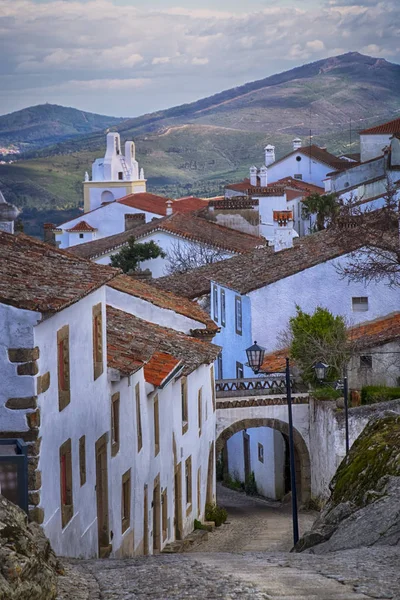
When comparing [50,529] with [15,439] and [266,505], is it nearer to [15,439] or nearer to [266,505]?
[15,439]

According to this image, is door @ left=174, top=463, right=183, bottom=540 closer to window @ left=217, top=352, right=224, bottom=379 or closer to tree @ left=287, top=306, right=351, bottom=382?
tree @ left=287, top=306, right=351, bottom=382

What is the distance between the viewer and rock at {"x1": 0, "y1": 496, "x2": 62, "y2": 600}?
11.1 m

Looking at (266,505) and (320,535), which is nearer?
(320,535)

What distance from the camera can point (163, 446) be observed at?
97.6 ft

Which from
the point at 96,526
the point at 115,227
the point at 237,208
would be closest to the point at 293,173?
the point at 115,227

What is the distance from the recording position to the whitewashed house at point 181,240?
256 ft

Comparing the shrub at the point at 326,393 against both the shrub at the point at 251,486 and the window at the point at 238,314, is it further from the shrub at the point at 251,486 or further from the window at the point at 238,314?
the window at the point at 238,314

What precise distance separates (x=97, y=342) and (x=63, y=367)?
9.21 feet

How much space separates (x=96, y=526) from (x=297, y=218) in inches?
3221

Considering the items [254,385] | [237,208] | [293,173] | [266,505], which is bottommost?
[266,505]

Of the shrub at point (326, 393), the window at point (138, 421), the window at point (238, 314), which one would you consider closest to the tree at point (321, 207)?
the window at point (238, 314)

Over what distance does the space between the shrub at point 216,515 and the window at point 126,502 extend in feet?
34.9

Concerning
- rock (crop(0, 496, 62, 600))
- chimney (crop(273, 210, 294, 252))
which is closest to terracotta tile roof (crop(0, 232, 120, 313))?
rock (crop(0, 496, 62, 600))

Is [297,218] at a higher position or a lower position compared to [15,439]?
higher
